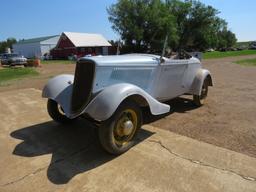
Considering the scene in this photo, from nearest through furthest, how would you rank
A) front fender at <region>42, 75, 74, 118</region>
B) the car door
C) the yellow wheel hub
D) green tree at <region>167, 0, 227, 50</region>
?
the yellow wheel hub → front fender at <region>42, 75, 74, 118</region> → the car door → green tree at <region>167, 0, 227, 50</region>

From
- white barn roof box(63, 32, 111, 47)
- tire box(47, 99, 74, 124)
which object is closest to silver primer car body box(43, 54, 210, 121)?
tire box(47, 99, 74, 124)

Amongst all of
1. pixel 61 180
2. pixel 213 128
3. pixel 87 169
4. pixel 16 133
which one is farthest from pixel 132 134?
pixel 16 133

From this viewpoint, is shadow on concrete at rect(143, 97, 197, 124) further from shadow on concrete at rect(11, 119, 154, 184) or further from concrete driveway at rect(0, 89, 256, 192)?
shadow on concrete at rect(11, 119, 154, 184)

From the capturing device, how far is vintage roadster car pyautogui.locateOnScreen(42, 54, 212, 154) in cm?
339

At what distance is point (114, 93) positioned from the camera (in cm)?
342

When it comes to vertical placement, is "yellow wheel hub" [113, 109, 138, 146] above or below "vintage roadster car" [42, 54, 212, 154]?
below

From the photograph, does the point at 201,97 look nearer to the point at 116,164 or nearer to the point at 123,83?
the point at 123,83

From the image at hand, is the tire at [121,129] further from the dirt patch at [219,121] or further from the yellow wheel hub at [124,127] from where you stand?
the dirt patch at [219,121]

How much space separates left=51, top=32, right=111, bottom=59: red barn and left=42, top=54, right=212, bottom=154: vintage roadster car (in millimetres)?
34910

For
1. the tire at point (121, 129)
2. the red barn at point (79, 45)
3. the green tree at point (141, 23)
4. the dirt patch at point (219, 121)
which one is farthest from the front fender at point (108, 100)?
the red barn at point (79, 45)

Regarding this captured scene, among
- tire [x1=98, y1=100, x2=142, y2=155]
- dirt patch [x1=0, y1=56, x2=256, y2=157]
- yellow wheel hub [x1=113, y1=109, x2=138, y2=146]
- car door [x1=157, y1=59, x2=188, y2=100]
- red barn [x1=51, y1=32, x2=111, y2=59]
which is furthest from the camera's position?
red barn [x1=51, y1=32, x2=111, y2=59]

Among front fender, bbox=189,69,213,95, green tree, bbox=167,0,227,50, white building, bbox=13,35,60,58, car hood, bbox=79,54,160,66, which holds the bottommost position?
white building, bbox=13,35,60,58

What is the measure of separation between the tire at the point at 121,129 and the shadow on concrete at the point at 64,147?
0.70ft

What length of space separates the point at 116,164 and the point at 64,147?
1.04m
